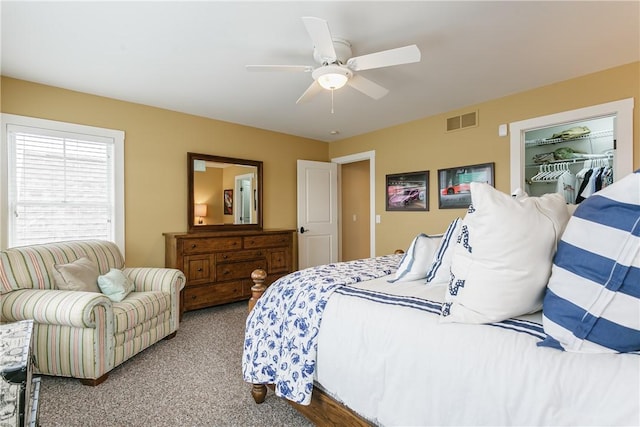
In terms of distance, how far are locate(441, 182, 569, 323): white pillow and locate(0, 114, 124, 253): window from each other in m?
3.70

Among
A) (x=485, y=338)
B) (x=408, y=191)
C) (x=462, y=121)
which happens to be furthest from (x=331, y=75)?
(x=408, y=191)

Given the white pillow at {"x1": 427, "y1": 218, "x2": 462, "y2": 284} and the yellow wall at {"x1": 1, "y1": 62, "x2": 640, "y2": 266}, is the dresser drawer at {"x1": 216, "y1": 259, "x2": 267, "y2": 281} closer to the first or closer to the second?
Result: the yellow wall at {"x1": 1, "y1": 62, "x2": 640, "y2": 266}

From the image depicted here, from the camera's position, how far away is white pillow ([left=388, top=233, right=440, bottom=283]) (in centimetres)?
174

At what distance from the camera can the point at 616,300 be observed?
2.82 feet

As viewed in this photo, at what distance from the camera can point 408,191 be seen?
4453 mm

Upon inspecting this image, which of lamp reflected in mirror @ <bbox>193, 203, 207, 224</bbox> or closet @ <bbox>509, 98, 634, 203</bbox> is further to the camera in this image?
lamp reflected in mirror @ <bbox>193, 203, 207, 224</bbox>

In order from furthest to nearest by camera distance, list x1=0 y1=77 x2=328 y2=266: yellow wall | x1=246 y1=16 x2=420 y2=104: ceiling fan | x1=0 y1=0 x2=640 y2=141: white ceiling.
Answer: x1=0 y1=77 x2=328 y2=266: yellow wall < x1=0 y1=0 x2=640 y2=141: white ceiling < x1=246 y1=16 x2=420 y2=104: ceiling fan

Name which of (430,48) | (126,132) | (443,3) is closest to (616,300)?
(443,3)

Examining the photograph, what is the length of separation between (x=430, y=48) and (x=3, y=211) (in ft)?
13.2

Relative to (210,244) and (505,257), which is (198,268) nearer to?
(210,244)

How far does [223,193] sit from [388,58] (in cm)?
297

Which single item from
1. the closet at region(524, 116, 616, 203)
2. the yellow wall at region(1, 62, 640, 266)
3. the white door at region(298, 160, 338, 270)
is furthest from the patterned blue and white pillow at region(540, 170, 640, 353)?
the white door at region(298, 160, 338, 270)

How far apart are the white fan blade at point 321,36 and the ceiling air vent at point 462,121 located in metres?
2.32

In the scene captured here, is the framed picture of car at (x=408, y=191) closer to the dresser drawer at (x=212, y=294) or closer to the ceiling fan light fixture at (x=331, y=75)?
the ceiling fan light fixture at (x=331, y=75)
